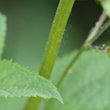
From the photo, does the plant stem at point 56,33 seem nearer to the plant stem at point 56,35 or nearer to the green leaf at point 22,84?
the plant stem at point 56,35

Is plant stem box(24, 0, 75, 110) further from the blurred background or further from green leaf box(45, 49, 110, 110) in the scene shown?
the blurred background

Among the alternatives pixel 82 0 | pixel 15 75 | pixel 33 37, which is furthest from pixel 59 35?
pixel 33 37

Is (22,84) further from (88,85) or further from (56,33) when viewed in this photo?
(88,85)

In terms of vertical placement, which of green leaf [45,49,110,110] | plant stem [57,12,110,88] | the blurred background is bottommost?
the blurred background

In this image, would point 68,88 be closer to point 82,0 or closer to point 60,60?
point 60,60

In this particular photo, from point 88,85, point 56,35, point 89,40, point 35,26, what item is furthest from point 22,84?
point 35,26

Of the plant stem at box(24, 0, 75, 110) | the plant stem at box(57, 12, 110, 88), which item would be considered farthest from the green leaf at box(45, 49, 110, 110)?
the plant stem at box(24, 0, 75, 110)
